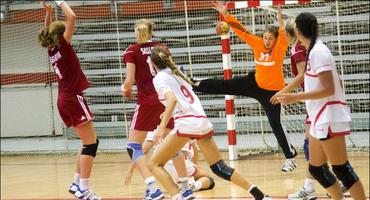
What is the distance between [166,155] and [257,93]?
2390 mm

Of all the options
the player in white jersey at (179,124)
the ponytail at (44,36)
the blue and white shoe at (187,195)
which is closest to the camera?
the player in white jersey at (179,124)

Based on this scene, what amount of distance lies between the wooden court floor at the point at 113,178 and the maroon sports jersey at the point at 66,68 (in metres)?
1.58

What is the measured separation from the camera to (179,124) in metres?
7.21

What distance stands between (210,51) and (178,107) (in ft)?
27.6

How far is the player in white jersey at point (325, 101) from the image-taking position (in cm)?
599

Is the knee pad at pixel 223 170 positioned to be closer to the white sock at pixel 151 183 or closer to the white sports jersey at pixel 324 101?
the white sock at pixel 151 183

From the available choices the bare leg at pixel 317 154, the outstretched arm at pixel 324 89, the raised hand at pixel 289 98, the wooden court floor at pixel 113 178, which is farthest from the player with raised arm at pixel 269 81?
the outstretched arm at pixel 324 89

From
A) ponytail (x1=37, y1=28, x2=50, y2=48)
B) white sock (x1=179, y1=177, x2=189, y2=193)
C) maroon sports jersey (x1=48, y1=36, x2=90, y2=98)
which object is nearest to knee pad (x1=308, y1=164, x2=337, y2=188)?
white sock (x1=179, y1=177, x2=189, y2=193)

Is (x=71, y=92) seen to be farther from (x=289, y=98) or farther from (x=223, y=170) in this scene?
(x=289, y=98)

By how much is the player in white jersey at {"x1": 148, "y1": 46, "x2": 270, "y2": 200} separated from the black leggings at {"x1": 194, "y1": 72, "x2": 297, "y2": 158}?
6.49 feet

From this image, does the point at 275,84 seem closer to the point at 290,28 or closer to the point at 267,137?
the point at 290,28

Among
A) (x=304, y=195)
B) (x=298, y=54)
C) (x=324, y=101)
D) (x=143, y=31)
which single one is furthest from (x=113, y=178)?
(x=324, y=101)

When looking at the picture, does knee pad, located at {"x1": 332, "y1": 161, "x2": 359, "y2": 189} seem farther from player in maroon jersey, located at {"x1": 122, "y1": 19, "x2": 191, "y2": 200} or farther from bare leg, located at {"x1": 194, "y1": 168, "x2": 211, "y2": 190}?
bare leg, located at {"x1": 194, "y1": 168, "x2": 211, "y2": 190}

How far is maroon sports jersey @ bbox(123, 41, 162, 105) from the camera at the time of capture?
27.8 feet
